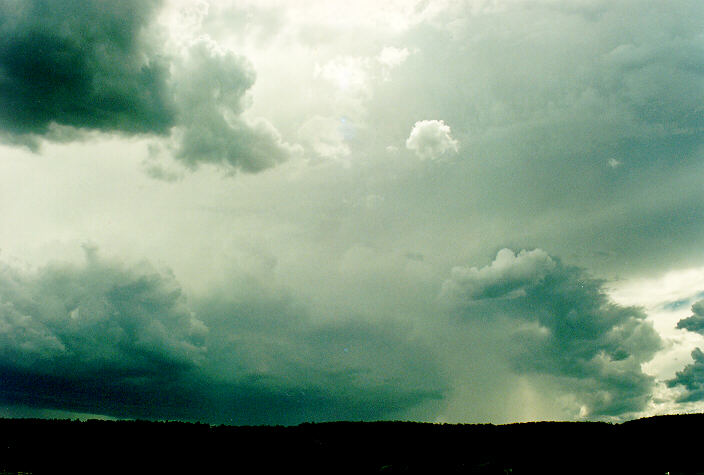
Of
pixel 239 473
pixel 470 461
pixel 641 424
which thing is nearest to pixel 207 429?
pixel 239 473

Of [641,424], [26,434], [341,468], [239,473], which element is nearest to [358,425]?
[341,468]

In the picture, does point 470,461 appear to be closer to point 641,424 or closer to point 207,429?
point 641,424

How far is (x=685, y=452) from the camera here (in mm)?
46969

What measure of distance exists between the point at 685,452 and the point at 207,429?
4536 centimetres

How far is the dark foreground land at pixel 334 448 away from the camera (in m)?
48.1

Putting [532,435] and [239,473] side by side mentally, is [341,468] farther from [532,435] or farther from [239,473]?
[532,435]

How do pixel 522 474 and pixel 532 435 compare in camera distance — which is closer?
pixel 522 474

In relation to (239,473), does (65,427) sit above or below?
above

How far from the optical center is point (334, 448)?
50.3 m

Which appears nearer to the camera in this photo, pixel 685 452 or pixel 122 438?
pixel 685 452

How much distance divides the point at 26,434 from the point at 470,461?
44.1 metres

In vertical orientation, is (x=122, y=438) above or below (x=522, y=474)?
above

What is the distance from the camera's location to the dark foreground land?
48062mm

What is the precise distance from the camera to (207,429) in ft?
167
